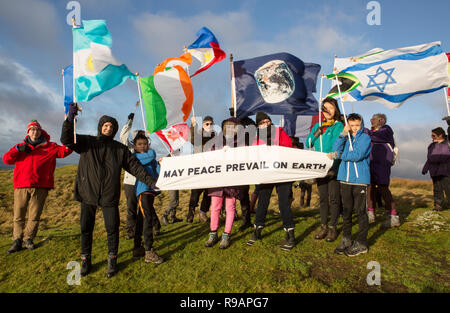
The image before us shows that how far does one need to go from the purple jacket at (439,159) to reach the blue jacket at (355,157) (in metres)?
5.69

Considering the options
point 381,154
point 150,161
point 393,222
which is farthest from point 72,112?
point 393,222

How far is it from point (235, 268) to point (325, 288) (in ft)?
4.95

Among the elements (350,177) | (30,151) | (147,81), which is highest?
(147,81)

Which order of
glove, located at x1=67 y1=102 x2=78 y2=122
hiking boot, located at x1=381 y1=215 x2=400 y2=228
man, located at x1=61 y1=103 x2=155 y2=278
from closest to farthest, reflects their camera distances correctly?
glove, located at x1=67 y1=102 x2=78 y2=122 < man, located at x1=61 y1=103 x2=155 y2=278 < hiking boot, located at x1=381 y1=215 x2=400 y2=228

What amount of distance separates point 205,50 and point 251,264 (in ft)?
18.4

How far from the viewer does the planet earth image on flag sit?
268 inches

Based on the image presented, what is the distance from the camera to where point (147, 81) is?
602cm

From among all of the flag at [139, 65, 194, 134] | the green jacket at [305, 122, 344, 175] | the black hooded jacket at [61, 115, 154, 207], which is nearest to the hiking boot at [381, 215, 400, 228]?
the green jacket at [305, 122, 344, 175]

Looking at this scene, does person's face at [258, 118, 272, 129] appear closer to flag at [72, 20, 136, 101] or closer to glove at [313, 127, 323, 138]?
glove at [313, 127, 323, 138]

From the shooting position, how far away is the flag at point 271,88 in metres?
A: 6.78

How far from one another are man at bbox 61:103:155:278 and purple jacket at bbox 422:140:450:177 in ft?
33.3

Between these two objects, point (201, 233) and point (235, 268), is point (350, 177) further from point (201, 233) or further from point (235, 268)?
point (201, 233)

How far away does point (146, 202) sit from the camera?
5020 mm
